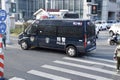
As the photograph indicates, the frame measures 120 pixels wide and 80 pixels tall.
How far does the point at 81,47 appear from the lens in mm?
13164

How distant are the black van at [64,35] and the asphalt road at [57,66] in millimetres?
577

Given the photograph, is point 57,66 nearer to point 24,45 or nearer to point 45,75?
point 45,75

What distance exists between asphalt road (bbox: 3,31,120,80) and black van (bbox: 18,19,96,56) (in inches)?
22.7

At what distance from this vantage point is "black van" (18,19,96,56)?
43.0 ft

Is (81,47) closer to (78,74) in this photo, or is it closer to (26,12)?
(78,74)

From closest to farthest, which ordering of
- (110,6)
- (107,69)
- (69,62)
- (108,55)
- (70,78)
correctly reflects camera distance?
1. (70,78)
2. (107,69)
3. (69,62)
4. (108,55)
5. (110,6)

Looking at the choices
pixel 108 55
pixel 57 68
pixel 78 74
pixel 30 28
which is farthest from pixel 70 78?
pixel 30 28

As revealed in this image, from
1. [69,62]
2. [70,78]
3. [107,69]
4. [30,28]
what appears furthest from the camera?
[30,28]

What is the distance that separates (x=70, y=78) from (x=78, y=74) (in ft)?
2.25

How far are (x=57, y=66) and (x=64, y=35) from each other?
3099 mm

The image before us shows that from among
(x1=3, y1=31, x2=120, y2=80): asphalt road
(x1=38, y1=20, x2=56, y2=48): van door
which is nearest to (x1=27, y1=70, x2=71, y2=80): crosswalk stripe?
(x1=3, y1=31, x2=120, y2=80): asphalt road

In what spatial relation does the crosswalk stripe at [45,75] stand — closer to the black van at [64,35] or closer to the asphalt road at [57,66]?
the asphalt road at [57,66]

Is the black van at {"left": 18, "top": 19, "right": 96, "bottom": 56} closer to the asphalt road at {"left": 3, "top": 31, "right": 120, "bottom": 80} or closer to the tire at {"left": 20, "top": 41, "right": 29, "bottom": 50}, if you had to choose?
the tire at {"left": 20, "top": 41, "right": 29, "bottom": 50}

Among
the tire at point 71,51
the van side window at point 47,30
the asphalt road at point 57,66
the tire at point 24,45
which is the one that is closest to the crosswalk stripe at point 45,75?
the asphalt road at point 57,66
